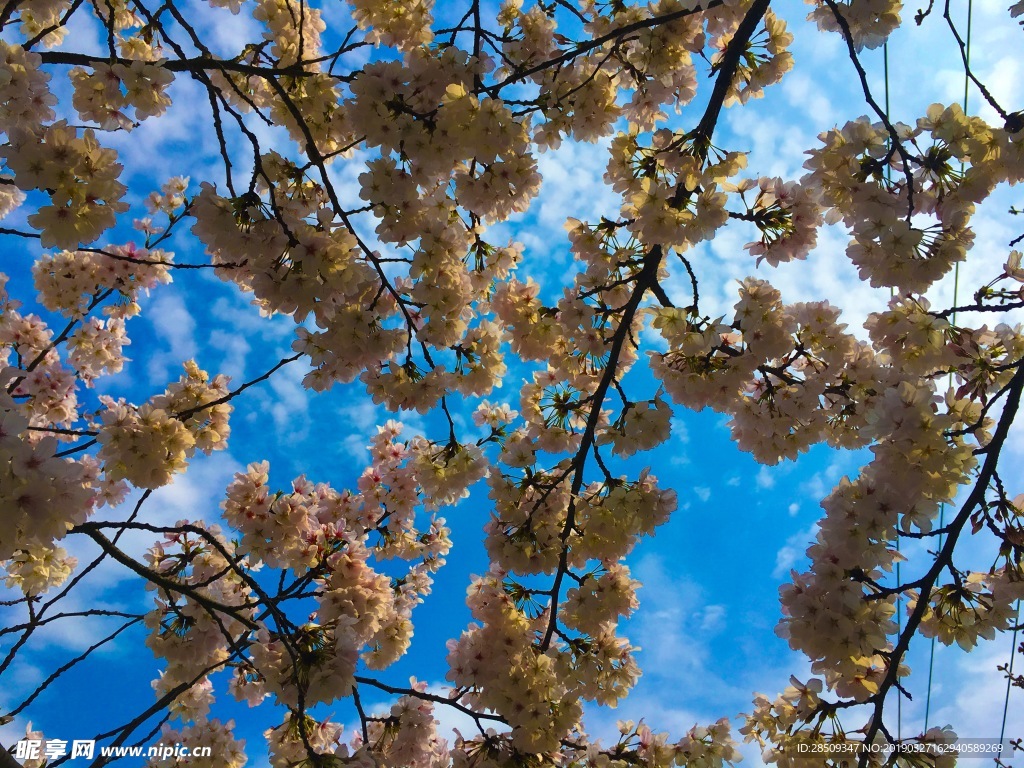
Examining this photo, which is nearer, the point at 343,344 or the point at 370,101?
the point at 370,101

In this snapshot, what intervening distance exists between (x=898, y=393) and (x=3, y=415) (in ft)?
12.1

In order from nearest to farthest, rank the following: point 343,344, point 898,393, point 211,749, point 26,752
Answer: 1. point 898,393
2. point 343,344
3. point 211,749
4. point 26,752

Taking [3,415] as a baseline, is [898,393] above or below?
above

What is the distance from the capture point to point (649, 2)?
3.83 m

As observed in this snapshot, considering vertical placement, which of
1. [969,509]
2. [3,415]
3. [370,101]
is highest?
[370,101]

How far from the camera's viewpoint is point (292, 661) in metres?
3.21

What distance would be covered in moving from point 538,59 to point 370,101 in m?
1.47

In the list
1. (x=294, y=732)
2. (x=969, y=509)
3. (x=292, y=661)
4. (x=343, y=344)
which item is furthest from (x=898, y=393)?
(x=294, y=732)

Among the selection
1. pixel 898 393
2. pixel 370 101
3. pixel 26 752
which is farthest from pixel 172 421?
pixel 26 752

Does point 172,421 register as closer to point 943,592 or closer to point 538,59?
point 538,59

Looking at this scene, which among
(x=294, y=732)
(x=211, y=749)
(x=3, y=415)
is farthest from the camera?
(x=211, y=749)

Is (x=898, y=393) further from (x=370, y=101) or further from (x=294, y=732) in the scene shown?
(x=294, y=732)

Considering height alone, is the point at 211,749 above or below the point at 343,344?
below

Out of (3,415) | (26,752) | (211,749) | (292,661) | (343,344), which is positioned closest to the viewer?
(3,415)
